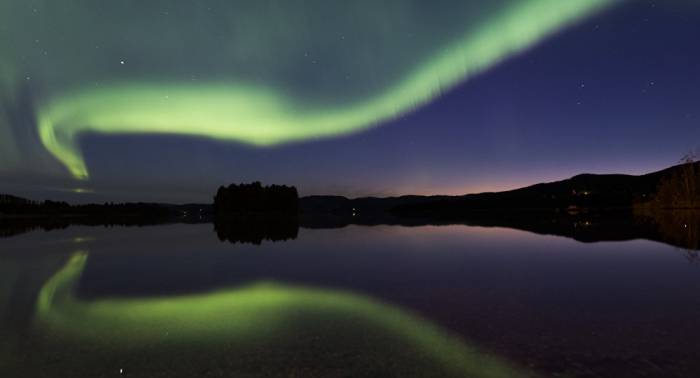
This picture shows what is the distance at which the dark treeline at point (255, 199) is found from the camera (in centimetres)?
18688

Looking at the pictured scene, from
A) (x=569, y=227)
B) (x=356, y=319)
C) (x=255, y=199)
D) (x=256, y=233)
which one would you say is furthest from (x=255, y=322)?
(x=255, y=199)

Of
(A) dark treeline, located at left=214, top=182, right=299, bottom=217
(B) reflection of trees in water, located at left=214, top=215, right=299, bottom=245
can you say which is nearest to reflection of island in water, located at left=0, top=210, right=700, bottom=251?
(B) reflection of trees in water, located at left=214, top=215, right=299, bottom=245

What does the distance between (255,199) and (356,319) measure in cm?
18007

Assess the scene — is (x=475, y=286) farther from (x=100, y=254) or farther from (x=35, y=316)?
(x=100, y=254)

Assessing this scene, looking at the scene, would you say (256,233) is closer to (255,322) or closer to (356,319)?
(255,322)

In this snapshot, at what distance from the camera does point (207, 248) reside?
31938mm

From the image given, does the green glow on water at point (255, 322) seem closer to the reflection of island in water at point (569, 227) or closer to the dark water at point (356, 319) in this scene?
the dark water at point (356, 319)

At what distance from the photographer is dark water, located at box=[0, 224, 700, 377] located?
26.3ft

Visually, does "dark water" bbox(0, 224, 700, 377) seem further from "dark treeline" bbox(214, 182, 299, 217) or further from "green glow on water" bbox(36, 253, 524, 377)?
"dark treeline" bbox(214, 182, 299, 217)

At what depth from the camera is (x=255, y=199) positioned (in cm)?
18625

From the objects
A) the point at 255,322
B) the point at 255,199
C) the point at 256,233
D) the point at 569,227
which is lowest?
the point at 255,322

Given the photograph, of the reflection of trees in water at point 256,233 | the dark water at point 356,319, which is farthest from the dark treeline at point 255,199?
the dark water at point 356,319

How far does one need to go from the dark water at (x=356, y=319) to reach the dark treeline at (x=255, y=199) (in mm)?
165724

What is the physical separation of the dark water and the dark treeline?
165724mm
